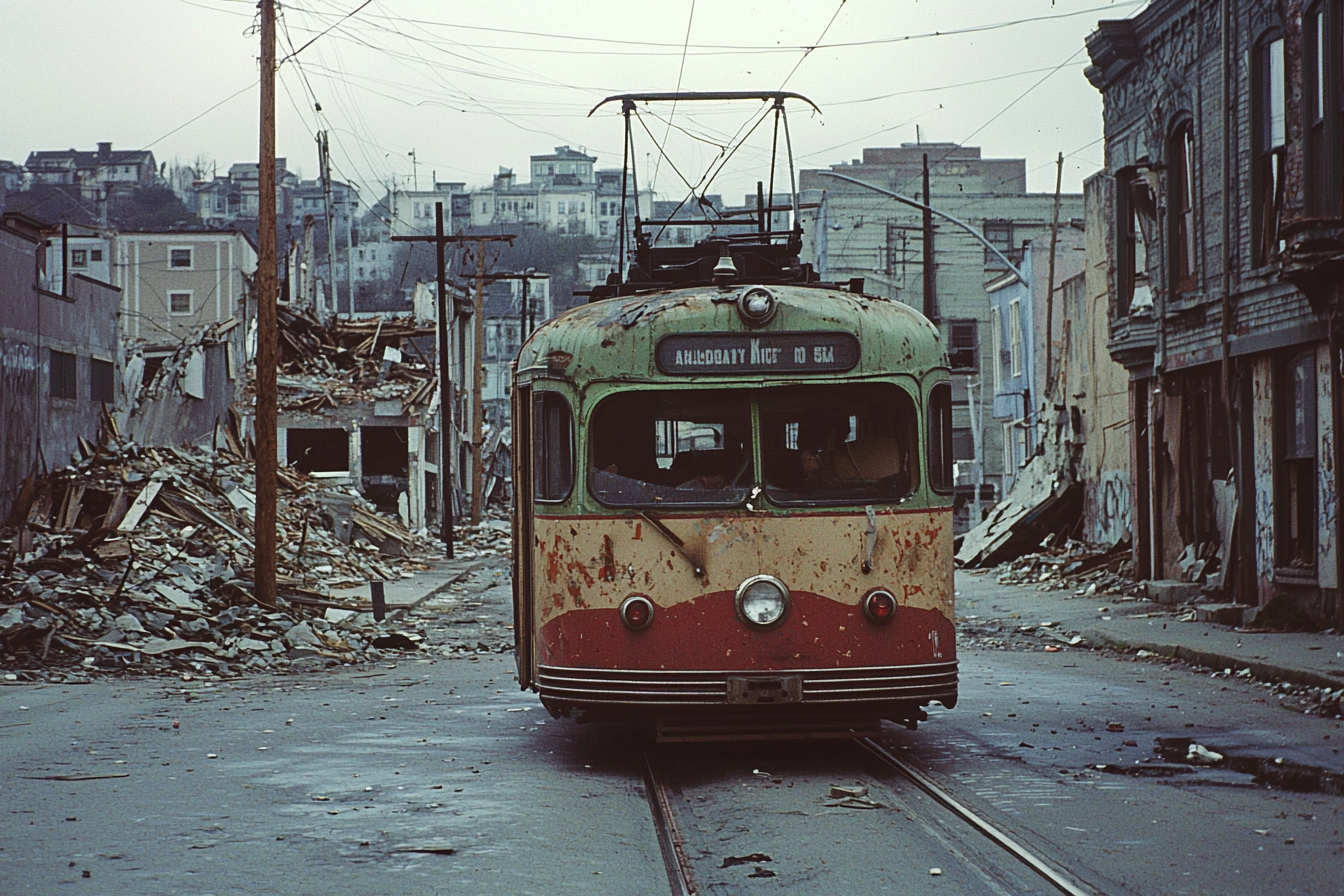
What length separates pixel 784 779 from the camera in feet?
29.6

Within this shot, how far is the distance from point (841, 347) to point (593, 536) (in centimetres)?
185

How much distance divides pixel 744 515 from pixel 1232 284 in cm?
1336

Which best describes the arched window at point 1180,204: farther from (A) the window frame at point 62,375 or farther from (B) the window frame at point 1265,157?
(A) the window frame at point 62,375

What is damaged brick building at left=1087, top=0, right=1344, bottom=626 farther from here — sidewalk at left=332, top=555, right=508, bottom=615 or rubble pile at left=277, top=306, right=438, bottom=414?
rubble pile at left=277, top=306, right=438, bottom=414

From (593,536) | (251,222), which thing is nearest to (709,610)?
(593,536)

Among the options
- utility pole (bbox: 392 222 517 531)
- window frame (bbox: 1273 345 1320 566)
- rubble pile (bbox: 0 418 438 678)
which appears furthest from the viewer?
utility pole (bbox: 392 222 517 531)

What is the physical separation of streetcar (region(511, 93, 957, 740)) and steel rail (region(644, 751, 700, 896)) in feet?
1.19

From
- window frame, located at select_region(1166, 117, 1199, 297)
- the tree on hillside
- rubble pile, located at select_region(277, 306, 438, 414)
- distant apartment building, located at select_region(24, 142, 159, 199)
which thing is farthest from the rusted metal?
distant apartment building, located at select_region(24, 142, 159, 199)

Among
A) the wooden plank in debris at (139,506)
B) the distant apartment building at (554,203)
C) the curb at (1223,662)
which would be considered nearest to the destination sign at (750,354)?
the curb at (1223,662)

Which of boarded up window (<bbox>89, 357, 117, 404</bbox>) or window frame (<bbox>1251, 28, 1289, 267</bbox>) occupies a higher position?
window frame (<bbox>1251, 28, 1289, 267</bbox>)

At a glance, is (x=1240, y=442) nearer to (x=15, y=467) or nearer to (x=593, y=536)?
(x=593, y=536)

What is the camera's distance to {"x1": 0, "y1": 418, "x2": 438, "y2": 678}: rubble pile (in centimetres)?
1709

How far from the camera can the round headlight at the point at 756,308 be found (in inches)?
366

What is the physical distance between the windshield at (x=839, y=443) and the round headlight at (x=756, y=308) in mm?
431
